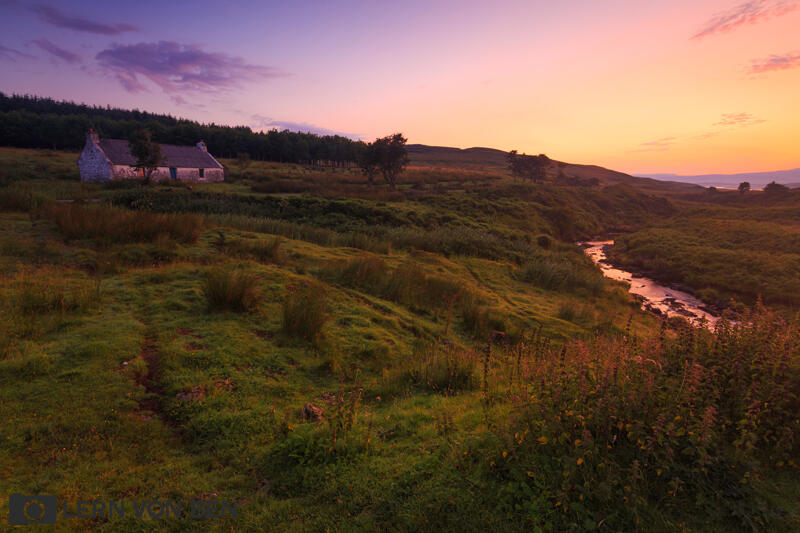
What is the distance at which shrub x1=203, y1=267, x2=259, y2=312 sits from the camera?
7.77 metres

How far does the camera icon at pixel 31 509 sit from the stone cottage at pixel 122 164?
4430 cm

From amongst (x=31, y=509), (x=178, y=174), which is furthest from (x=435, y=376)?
(x=178, y=174)

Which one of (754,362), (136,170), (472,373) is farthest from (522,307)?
(136,170)

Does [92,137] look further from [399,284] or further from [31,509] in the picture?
[31,509]

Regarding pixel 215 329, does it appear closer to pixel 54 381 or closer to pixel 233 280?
pixel 233 280

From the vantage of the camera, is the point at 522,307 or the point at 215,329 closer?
the point at 215,329

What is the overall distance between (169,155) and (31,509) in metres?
53.4

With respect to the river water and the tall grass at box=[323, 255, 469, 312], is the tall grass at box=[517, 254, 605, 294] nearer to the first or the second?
the river water

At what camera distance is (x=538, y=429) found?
3846mm

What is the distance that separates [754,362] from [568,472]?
323cm

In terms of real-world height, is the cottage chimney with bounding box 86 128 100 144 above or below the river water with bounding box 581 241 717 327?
above

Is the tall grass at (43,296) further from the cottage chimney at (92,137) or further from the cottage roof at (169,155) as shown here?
the cottage chimney at (92,137)

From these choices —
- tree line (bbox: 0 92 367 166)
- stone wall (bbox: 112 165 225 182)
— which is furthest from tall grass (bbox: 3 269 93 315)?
tree line (bbox: 0 92 367 166)

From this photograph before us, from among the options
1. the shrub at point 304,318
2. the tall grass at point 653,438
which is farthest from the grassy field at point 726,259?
the shrub at point 304,318
